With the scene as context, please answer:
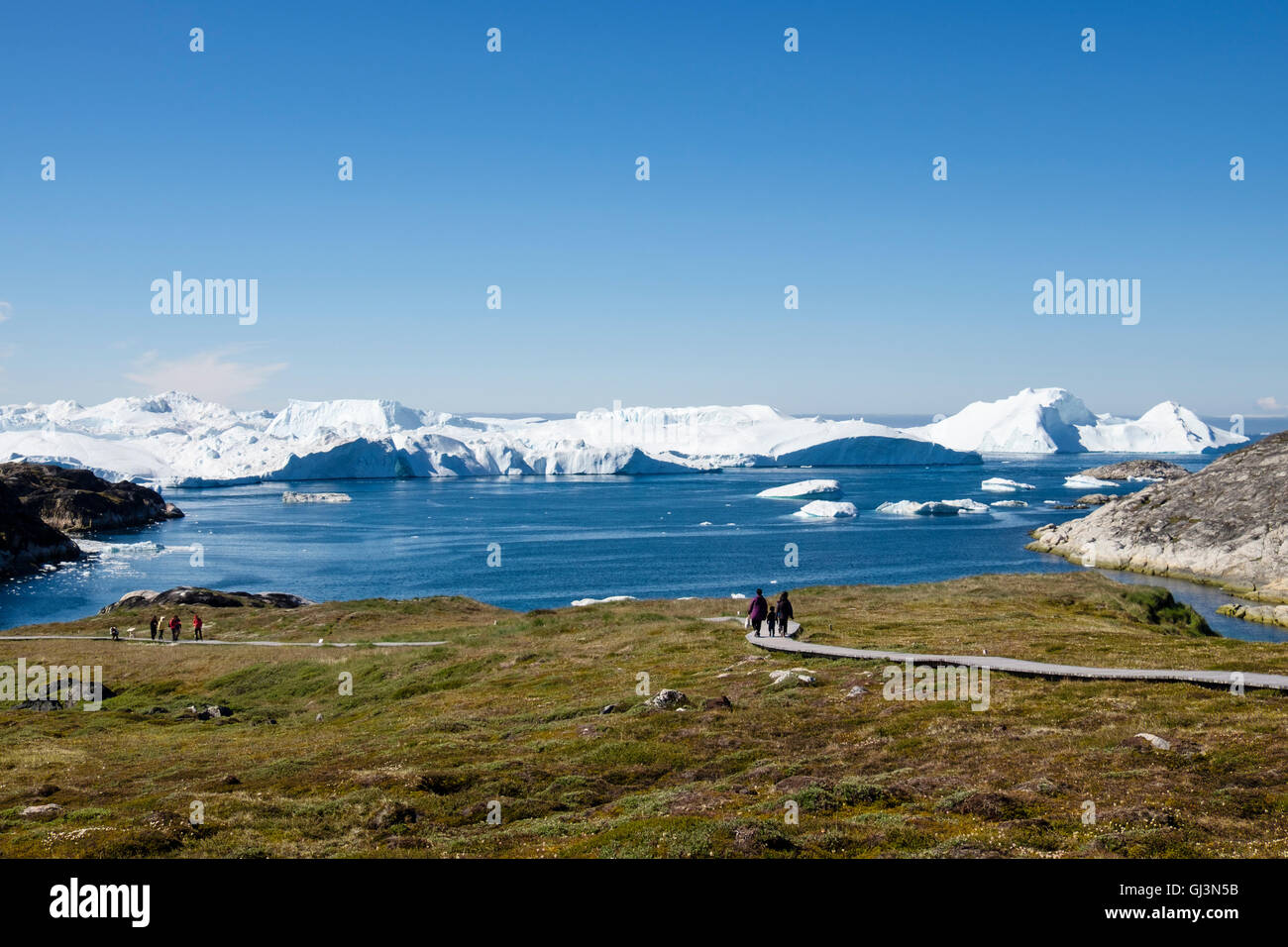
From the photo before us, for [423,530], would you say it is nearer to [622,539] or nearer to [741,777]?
[622,539]

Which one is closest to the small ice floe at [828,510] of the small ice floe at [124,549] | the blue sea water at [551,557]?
the blue sea water at [551,557]

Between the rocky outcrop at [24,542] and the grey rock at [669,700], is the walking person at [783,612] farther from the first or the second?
the rocky outcrop at [24,542]

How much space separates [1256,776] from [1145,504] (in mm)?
112016

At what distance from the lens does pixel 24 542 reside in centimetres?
13200

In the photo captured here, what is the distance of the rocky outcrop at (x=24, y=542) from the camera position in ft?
420

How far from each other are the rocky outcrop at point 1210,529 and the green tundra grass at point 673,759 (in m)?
61.3

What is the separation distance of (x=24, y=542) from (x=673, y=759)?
468 ft

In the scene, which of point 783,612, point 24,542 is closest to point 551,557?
point 24,542

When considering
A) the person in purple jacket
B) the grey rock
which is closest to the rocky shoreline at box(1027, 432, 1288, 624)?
the person in purple jacket

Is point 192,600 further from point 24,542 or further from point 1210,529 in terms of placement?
point 1210,529
